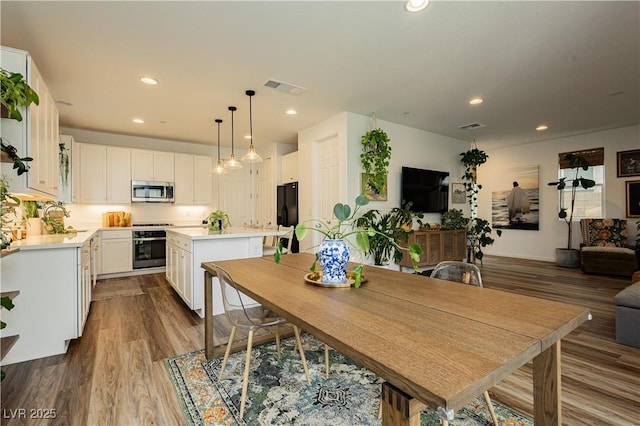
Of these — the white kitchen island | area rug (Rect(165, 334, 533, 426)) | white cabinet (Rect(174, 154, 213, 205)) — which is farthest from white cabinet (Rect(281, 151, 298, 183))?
area rug (Rect(165, 334, 533, 426))

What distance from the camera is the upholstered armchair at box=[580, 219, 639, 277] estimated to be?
5.00 m

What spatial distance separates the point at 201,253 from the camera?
3.38 m

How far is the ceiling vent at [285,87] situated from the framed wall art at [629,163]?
6.28 metres

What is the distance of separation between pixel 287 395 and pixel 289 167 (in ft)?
15.6

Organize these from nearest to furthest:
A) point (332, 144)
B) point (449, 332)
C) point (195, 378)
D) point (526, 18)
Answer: point (449, 332), point (195, 378), point (526, 18), point (332, 144)

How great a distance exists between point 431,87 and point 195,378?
3.84m

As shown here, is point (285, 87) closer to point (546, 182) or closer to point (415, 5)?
point (415, 5)

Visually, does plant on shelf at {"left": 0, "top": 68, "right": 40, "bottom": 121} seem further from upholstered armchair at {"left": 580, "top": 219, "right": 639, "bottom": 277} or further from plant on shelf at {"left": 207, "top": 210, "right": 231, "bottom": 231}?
upholstered armchair at {"left": 580, "top": 219, "right": 639, "bottom": 277}

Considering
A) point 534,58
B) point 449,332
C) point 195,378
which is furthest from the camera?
point 534,58

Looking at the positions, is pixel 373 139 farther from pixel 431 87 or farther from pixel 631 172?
pixel 631 172

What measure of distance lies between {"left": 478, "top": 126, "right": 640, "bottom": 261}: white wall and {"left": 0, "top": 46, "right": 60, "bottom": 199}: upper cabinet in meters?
7.72

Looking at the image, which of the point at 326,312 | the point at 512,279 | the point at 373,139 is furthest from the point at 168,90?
the point at 512,279

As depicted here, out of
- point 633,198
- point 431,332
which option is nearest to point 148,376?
point 431,332

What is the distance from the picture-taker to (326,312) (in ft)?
4.17
